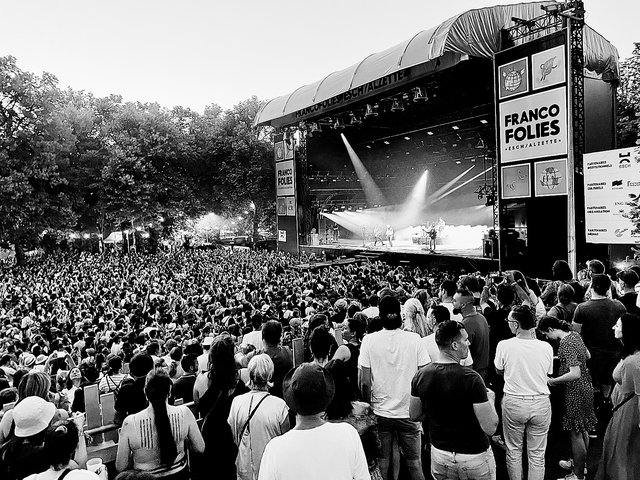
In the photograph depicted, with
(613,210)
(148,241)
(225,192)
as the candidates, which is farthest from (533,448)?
(148,241)

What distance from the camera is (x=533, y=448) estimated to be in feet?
10.7

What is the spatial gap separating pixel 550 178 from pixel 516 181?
104cm

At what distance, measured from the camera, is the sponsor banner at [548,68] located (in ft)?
38.2

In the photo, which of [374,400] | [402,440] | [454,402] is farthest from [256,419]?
[402,440]

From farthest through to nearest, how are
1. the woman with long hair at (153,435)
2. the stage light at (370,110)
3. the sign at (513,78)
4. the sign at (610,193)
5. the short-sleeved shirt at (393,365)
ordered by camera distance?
the stage light at (370,110), the sign at (513,78), the sign at (610,193), the short-sleeved shirt at (393,365), the woman with long hair at (153,435)

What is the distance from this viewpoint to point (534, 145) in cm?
1229

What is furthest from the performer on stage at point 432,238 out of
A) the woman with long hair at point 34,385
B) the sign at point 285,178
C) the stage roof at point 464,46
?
the woman with long hair at point 34,385

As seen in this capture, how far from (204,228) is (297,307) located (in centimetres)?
4822

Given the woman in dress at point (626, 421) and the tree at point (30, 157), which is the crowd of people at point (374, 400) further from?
the tree at point (30, 157)

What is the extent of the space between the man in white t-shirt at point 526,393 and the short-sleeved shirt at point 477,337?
597 millimetres

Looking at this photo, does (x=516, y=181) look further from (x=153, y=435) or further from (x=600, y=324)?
(x=153, y=435)

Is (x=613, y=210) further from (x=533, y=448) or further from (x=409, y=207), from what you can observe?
(x=409, y=207)

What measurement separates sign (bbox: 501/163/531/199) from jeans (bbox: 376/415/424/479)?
35.1 feet

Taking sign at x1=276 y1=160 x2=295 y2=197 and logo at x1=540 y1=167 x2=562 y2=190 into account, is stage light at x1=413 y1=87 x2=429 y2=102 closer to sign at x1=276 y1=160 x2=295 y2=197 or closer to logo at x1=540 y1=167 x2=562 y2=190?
logo at x1=540 y1=167 x2=562 y2=190
